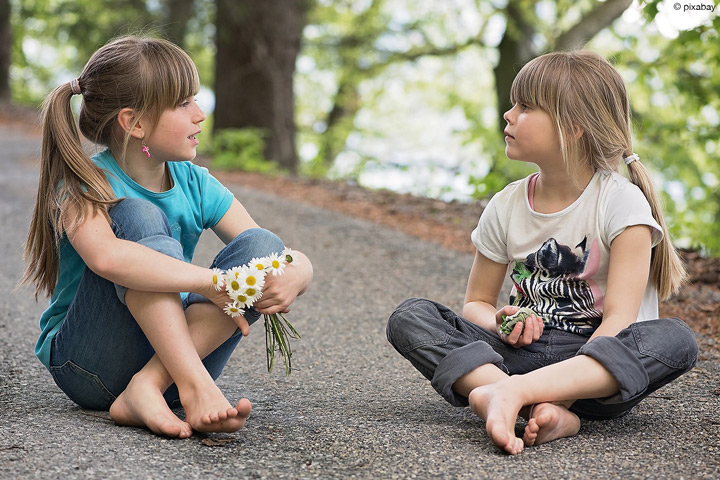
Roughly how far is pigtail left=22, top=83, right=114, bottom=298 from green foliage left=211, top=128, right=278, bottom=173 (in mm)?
6040

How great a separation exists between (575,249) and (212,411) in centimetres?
113

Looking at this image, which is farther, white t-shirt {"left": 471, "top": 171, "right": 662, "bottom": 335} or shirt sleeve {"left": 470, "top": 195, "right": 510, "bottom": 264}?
shirt sleeve {"left": 470, "top": 195, "right": 510, "bottom": 264}

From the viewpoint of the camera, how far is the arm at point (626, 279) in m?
2.12

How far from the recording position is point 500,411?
195cm

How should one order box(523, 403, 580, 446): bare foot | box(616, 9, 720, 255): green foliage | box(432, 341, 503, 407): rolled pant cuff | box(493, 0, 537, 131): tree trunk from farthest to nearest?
box(493, 0, 537, 131): tree trunk, box(616, 9, 720, 255): green foliage, box(432, 341, 503, 407): rolled pant cuff, box(523, 403, 580, 446): bare foot

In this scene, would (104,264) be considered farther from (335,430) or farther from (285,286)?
(335,430)

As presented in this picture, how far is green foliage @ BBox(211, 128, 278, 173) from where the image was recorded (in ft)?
27.3

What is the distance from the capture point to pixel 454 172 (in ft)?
25.7


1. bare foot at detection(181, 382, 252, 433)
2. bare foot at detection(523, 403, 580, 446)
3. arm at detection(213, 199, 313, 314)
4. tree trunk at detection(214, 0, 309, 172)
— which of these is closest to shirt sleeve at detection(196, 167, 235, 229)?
arm at detection(213, 199, 313, 314)

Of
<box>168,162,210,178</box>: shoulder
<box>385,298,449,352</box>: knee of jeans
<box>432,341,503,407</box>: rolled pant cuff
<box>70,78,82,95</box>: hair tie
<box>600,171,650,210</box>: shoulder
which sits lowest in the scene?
<box>432,341,503,407</box>: rolled pant cuff

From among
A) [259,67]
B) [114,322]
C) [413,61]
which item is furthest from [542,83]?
[413,61]

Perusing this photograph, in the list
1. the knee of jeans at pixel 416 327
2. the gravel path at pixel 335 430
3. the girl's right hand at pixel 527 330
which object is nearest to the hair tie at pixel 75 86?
the gravel path at pixel 335 430

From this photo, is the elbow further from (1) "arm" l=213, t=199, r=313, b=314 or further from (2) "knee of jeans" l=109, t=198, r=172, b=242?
(1) "arm" l=213, t=199, r=313, b=314

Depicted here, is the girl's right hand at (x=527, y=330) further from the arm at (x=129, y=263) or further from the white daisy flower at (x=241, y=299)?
the arm at (x=129, y=263)
